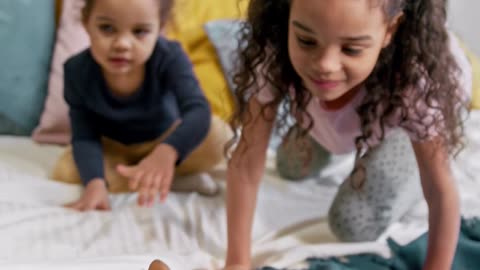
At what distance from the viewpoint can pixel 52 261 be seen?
Result: 749 mm

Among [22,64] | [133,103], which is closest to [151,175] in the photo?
[133,103]

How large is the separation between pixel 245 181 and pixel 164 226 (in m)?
0.18

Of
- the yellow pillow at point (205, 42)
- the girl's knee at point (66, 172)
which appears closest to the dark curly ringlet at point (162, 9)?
the yellow pillow at point (205, 42)

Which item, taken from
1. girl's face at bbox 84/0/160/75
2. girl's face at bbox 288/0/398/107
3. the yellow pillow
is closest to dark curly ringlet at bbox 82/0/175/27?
girl's face at bbox 84/0/160/75

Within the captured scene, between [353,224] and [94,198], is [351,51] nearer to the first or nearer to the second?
[353,224]

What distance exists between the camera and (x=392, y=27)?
0.68 meters

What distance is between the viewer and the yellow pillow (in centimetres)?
131

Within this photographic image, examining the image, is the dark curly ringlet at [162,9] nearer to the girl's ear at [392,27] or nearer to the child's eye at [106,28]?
the child's eye at [106,28]

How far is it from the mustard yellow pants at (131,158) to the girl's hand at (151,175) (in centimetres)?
14

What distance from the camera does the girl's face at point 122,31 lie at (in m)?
0.96

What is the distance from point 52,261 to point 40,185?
1.08ft

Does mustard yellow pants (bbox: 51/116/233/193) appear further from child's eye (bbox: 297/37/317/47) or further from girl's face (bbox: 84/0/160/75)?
child's eye (bbox: 297/37/317/47)

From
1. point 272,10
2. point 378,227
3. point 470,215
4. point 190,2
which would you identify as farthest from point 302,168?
point 190,2

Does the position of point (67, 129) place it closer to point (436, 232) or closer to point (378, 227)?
point (378, 227)
